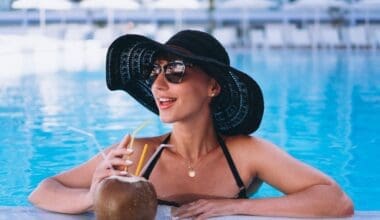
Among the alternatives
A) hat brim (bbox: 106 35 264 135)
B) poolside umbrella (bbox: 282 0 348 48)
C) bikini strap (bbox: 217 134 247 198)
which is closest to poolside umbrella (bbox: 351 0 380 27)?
poolside umbrella (bbox: 282 0 348 48)

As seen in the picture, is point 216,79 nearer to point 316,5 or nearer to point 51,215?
point 51,215

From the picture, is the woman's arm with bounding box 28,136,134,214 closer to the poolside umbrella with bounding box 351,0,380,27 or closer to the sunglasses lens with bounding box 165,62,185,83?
the sunglasses lens with bounding box 165,62,185,83

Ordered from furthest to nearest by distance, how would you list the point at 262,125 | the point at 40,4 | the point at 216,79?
the point at 40,4 → the point at 262,125 → the point at 216,79

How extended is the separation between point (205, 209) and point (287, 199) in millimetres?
240

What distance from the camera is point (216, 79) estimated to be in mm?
2127

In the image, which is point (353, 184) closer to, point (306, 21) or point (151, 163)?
point (151, 163)

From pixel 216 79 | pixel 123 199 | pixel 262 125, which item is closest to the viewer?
pixel 123 199

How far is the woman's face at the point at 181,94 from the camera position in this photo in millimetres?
1971

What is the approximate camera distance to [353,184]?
5324 millimetres

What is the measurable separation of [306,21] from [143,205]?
76.0 feet

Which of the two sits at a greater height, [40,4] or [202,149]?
[202,149]

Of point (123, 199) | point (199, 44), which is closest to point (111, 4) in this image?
point (199, 44)

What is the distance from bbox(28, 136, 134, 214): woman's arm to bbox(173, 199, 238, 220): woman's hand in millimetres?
260

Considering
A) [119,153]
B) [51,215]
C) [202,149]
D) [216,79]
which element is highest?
[216,79]
